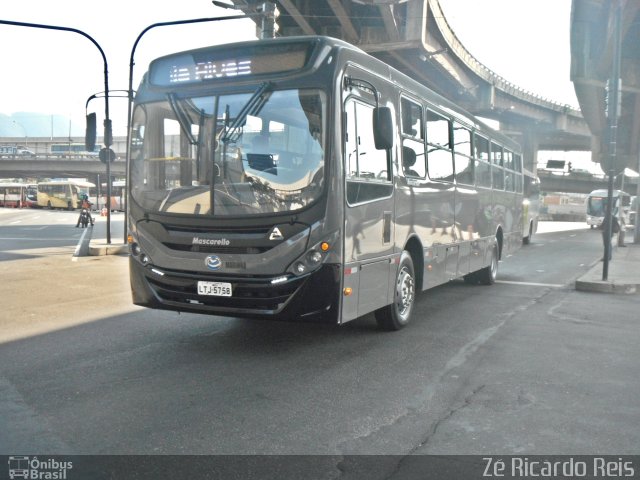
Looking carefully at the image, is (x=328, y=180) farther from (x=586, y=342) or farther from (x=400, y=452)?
(x=586, y=342)

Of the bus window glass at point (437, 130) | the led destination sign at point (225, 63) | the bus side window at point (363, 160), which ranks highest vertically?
the led destination sign at point (225, 63)

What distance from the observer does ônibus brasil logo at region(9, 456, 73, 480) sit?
11.5ft

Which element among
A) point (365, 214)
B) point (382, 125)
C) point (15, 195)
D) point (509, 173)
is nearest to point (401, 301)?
point (365, 214)

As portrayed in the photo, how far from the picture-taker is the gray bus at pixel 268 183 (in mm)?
5883

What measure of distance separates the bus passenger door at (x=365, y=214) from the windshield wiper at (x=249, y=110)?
806mm

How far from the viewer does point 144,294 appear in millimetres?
6578

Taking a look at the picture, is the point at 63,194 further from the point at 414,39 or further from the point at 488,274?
the point at 488,274

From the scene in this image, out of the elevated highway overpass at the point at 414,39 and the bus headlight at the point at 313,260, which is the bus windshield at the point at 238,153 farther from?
the elevated highway overpass at the point at 414,39

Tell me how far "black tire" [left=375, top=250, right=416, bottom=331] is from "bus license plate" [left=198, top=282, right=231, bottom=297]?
83.6 inches

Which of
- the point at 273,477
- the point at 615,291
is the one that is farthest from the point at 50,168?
the point at 273,477

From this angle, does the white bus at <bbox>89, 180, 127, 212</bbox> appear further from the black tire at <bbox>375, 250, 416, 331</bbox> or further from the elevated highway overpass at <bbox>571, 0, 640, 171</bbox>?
the black tire at <bbox>375, 250, 416, 331</bbox>

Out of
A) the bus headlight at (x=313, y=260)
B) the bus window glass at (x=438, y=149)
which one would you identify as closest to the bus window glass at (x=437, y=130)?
the bus window glass at (x=438, y=149)

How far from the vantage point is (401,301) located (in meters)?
7.61

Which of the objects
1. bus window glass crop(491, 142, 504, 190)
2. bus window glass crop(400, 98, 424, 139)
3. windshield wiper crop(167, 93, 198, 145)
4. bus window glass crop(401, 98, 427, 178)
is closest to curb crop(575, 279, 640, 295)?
bus window glass crop(491, 142, 504, 190)
